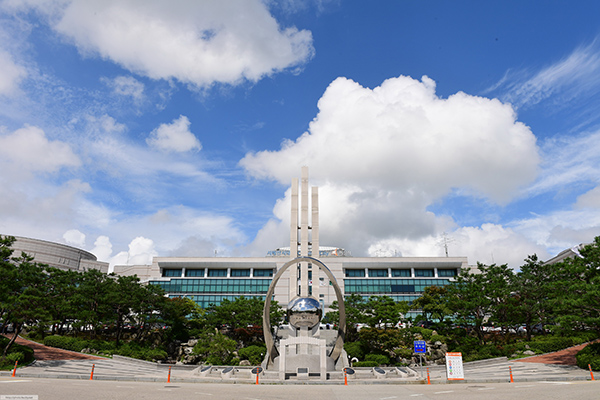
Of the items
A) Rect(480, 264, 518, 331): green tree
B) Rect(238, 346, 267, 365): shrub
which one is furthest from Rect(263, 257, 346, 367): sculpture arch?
Rect(480, 264, 518, 331): green tree

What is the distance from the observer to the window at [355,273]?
8568 centimetres

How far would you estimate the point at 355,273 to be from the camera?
86.2m

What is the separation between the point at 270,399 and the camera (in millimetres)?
16219

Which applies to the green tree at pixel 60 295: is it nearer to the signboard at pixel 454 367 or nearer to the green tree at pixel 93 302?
the green tree at pixel 93 302

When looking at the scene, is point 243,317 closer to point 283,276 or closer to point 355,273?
point 283,276

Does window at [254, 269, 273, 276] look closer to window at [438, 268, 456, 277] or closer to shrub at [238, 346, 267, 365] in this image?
window at [438, 268, 456, 277]

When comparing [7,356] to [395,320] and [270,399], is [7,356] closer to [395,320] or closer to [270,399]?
[270,399]

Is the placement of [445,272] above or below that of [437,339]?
above

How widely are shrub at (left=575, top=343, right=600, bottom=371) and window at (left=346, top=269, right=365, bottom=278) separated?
56.7 m

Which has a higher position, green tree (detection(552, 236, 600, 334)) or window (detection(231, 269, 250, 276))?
window (detection(231, 269, 250, 276))

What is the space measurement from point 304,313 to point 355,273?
53.3m

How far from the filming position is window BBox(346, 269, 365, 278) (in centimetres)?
8568

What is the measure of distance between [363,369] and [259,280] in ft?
168

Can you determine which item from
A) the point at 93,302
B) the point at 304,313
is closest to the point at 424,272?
the point at 304,313
